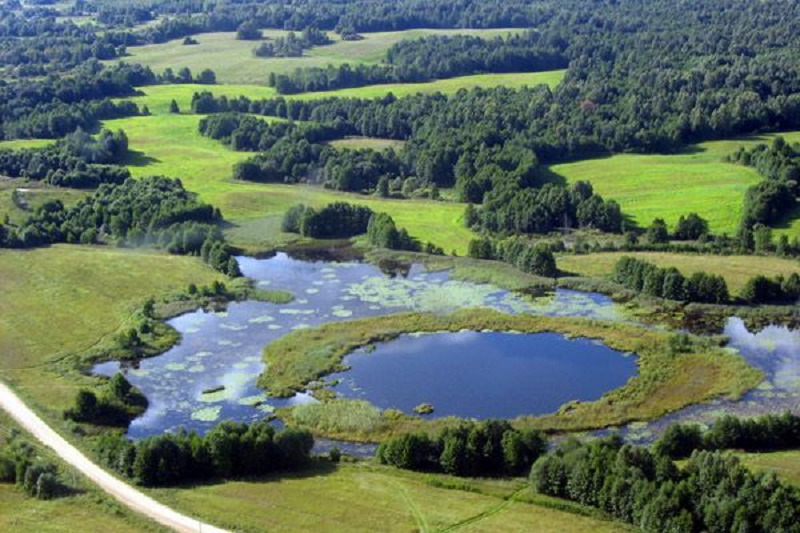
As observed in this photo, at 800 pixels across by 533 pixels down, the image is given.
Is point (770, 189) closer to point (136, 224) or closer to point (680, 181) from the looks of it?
point (680, 181)

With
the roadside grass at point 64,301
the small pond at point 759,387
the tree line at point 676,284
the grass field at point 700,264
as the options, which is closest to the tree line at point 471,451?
the small pond at point 759,387

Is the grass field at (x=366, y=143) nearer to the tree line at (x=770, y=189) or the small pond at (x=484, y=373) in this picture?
the tree line at (x=770, y=189)

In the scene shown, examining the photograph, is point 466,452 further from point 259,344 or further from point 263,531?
point 259,344

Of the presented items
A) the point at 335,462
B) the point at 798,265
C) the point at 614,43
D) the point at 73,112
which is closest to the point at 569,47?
the point at 614,43

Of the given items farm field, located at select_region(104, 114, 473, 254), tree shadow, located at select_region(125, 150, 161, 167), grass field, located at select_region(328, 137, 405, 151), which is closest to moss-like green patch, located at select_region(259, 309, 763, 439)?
farm field, located at select_region(104, 114, 473, 254)

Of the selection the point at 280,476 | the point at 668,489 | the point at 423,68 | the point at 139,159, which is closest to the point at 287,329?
the point at 280,476
